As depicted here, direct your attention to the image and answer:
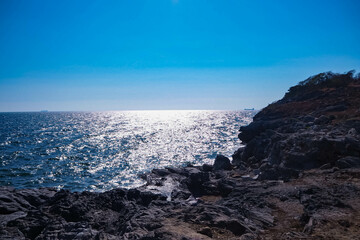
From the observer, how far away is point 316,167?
2036 centimetres

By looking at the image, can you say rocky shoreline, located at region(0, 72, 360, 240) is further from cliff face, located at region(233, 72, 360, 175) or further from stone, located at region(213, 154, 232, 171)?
stone, located at region(213, 154, 232, 171)

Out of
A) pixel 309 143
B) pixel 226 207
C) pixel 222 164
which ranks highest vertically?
pixel 309 143

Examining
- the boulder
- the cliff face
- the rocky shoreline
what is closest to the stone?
the boulder

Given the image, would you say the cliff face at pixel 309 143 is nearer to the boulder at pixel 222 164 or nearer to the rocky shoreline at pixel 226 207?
the rocky shoreline at pixel 226 207

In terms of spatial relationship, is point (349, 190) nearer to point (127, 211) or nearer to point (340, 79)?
point (127, 211)

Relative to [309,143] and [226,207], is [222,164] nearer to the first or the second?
[309,143]

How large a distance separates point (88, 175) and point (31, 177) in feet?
23.0

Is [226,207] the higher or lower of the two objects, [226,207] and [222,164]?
the higher

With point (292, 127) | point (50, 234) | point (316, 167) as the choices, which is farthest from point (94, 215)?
point (292, 127)

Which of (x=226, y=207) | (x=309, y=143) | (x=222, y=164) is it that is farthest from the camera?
(x=222, y=164)

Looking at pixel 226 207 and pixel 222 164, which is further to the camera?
pixel 222 164

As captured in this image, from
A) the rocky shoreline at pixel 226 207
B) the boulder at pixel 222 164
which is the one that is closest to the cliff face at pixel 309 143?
the rocky shoreline at pixel 226 207

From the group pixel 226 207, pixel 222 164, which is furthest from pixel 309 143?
pixel 226 207

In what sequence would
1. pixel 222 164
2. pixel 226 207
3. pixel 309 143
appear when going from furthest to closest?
pixel 222 164 → pixel 309 143 → pixel 226 207
